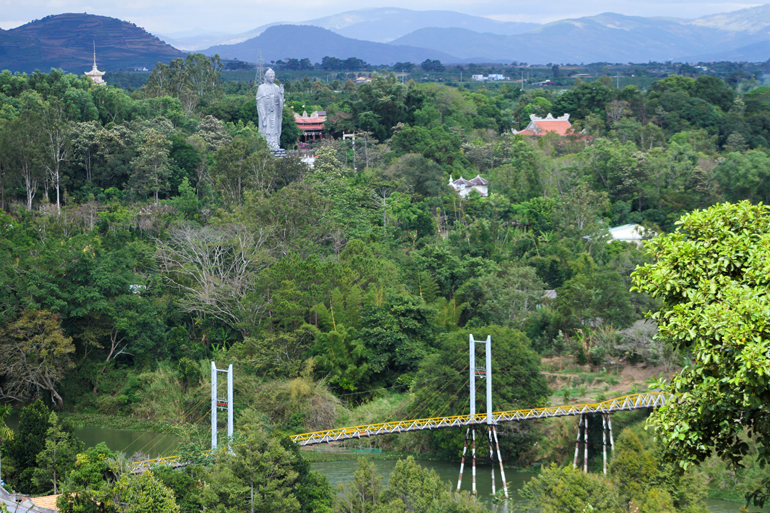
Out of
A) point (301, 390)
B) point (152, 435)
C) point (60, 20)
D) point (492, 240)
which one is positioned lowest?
point (152, 435)

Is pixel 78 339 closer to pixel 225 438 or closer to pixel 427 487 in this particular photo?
pixel 225 438

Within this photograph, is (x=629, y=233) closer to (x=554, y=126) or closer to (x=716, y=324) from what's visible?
(x=554, y=126)

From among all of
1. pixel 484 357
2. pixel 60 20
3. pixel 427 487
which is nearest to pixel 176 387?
pixel 484 357

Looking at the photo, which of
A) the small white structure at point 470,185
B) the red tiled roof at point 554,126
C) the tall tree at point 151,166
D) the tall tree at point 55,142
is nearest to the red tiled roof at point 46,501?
the tall tree at point 55,142

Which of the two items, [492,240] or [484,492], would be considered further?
[492,240]

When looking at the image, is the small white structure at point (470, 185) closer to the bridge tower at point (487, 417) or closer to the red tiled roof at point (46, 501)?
the bridge tower at point (487, 417)

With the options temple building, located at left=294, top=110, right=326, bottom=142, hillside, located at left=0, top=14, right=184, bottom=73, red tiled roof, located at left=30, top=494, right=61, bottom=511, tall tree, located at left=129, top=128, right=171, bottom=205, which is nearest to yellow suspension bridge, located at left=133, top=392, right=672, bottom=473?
red tiled roof, located at left=30, top=494, right=61, bottom=511

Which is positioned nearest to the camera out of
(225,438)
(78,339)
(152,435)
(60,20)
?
(225,438)

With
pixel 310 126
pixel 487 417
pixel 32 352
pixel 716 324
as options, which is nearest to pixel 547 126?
pixel 310 126
